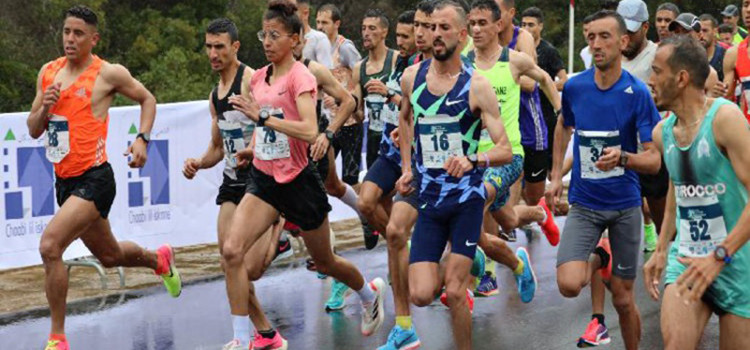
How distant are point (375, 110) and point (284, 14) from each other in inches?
108

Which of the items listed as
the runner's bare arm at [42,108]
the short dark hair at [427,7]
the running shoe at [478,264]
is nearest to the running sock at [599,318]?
the running shoe at [478,264]

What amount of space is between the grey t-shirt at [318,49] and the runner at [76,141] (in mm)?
3470

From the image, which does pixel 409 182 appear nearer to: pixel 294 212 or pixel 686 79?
pixel 294 212

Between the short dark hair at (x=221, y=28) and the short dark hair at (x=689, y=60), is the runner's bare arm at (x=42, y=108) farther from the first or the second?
the short dark hair at (x=689, y=60)

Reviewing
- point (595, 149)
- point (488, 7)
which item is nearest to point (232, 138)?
point (488, 7)

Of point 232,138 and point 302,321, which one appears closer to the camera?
point 232,138

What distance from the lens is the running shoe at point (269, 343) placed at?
345 inches

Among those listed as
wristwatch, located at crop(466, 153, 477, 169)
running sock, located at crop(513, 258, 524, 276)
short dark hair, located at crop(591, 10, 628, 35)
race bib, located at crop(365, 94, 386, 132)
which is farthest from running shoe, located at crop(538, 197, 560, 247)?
wristwatch, located at crop(466, 153, 477, 169)

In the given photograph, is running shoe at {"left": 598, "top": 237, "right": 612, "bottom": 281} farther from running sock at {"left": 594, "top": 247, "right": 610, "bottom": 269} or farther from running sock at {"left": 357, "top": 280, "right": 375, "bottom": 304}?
running sock at {"left": 357, "top": 280, "right": 375, "bottom": 304}

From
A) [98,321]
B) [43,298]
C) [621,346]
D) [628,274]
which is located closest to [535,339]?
[621,346]

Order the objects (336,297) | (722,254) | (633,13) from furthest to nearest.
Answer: (336,297) → (633,13) → (722,254)

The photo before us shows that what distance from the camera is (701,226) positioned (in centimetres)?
618

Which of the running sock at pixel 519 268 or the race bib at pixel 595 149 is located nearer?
the race bib at pixel 595 149

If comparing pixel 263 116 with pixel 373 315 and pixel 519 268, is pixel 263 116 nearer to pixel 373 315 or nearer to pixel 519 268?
pixel 373 315
